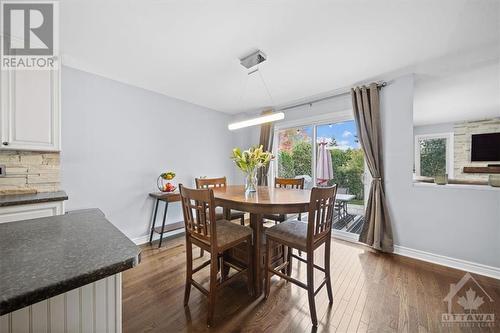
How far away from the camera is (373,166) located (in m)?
2.78

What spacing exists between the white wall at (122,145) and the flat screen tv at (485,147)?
6166mm

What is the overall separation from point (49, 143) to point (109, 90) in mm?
1114

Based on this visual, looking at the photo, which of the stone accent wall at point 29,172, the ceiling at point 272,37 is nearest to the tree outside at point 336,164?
the ceiling at point 272,37

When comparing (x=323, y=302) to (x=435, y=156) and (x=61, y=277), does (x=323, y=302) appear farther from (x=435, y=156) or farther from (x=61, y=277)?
(x=435, y=156)

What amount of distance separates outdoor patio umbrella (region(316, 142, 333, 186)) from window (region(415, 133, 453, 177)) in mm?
3239

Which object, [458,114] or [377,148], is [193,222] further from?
[458,114]

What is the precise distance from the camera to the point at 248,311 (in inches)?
64.6

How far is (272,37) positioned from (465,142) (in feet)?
19.3

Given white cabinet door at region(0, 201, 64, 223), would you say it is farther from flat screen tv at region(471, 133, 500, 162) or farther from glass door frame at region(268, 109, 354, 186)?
flat screen tv at region(471, 133, 500, 162)

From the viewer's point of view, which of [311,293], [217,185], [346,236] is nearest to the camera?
[311,293]

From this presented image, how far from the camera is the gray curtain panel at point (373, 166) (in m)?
2.67

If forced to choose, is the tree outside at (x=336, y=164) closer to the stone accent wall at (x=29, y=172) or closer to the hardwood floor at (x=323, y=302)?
the hardwood floor at (x=323, y=302)

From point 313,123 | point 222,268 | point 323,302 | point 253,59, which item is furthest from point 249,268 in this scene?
point 313,123

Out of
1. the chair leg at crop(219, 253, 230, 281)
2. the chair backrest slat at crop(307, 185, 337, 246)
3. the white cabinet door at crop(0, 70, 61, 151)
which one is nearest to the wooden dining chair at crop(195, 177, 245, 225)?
the chair leg at crop(219, 253, 230, 281)
